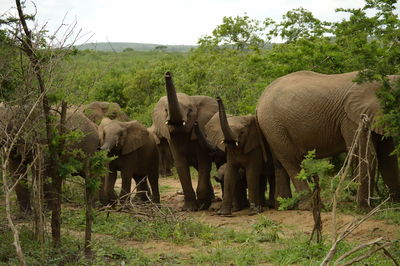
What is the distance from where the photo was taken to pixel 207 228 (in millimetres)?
9008

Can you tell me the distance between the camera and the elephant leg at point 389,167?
10.1 m

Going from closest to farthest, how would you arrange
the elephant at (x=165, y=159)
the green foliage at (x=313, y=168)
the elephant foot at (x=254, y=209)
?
the green foliage at (x=313, y=168), the elephant foot at (x=254, y=209), the elephant at (x=165, y=159)

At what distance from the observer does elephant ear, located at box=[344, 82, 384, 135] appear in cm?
954

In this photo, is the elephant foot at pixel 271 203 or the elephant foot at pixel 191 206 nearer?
the elephant foot at pixel 271 203

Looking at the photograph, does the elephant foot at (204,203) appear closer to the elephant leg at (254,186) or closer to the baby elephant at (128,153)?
the baby elephant at (128,153)

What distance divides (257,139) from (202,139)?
1148 mm

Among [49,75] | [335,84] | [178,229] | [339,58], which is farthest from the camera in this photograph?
[339,58]

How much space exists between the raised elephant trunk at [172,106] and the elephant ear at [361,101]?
8.90ft

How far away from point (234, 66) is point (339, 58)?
694cm

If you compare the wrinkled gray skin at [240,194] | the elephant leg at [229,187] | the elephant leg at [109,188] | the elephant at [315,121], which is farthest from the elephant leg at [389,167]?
the elephant leg at [109,188]

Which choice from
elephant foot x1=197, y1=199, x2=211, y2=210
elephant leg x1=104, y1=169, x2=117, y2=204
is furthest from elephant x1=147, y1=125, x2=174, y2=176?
elephant leg x1=104, y1=169, x2=117, y2=204

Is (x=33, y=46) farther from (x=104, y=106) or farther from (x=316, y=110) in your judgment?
(x=104, y=106)

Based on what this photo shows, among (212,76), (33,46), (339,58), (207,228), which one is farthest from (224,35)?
(33,46)

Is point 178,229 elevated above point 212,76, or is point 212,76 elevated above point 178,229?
point 212,76
